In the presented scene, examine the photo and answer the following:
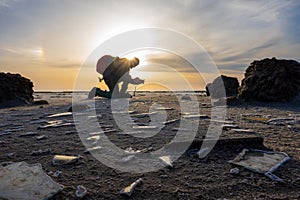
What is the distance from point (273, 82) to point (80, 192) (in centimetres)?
1476

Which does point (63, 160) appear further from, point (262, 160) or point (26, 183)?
point (262, 160)

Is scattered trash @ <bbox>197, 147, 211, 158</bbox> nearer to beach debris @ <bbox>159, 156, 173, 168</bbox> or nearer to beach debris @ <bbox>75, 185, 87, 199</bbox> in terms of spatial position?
beach debris @ <bbox>159, 156, 173, 168</bbox>

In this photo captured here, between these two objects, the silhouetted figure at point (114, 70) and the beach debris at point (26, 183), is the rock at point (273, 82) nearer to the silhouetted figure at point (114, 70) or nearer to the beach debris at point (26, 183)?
the silhouetted figure at point (114, 70)

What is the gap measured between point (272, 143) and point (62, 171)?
13.5 feet

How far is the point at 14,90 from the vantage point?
1819 cm

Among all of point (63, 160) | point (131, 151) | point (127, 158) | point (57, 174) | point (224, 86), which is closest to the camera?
point (57, 174)

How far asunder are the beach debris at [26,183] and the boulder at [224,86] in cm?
2055

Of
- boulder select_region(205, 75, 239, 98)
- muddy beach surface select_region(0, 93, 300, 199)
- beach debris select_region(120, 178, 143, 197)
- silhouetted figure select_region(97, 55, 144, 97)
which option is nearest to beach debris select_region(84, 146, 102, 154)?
muddy beach surface select_region(0, 93, 300, 199)

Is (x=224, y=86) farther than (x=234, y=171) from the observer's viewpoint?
Yes

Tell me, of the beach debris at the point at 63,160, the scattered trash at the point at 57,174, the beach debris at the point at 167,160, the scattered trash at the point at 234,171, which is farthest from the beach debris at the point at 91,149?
the scattered trash at the point at 234,171

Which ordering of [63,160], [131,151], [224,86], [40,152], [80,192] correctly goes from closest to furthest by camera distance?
1. [80,192]
2. [63,160]
3. [40,152]
4. [131,151]
5. [224,86]

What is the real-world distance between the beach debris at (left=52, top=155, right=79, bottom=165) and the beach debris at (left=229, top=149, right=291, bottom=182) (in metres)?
2.62

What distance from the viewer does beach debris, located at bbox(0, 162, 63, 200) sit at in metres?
2.46

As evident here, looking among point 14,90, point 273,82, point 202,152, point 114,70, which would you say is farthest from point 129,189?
point 114,70
